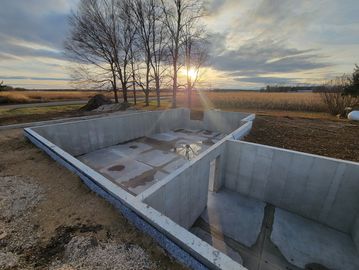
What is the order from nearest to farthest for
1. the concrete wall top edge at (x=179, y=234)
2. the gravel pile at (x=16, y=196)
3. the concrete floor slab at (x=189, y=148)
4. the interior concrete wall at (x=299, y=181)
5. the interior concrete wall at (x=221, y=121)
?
the concrete wall top edge at (x=179, y=234) → the gravel pile at (x=16, y=196) → the interior concrete wall at (x=299, y=181) → the concrete floor slab at (x=189, y=148) → the interior concrete wall at (x=221, y=121)

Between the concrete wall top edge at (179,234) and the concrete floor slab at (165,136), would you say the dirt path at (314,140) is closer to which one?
the concrete floor slab at (165,136)

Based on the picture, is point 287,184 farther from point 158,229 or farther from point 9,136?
point 9,136

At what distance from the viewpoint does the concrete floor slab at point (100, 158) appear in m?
5.28

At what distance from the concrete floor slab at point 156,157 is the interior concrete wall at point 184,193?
2108 mm

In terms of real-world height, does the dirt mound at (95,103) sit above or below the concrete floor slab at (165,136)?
above

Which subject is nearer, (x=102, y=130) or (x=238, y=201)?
(x=238, y=201)

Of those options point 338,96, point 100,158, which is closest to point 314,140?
point 100,158

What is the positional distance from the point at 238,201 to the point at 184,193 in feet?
6.57

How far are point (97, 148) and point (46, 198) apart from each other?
4.40 meters

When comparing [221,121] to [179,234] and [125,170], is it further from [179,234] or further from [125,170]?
[179,234]

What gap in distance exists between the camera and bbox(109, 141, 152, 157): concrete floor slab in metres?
6.21

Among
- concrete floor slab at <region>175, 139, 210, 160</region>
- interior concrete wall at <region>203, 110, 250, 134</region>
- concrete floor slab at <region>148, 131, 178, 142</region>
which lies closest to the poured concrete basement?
concrete floor slab at <region>175, 139, 210, 160</region>

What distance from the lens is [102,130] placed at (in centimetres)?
654

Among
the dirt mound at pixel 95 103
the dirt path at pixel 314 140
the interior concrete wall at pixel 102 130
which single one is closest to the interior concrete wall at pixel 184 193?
the dirt path at pixel 314 140
